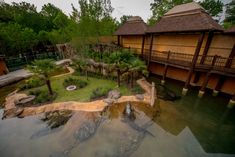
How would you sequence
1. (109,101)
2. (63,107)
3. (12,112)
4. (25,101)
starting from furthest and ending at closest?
(25,101)
(109,101)
(63,107)
(12,112)

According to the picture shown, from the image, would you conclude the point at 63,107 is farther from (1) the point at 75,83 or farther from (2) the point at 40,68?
(1) the point at 75,83

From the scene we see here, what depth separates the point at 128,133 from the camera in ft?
22.6

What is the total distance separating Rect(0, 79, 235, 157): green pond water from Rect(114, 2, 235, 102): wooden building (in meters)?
2.01

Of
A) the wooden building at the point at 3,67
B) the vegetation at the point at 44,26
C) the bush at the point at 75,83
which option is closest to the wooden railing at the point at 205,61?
the bush at the point at 75,83

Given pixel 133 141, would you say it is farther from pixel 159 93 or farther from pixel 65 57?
pixel 65 57

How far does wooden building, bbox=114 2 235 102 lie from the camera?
8.89 metres

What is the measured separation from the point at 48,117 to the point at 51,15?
34.5m

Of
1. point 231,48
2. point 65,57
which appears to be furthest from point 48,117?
point 65,57

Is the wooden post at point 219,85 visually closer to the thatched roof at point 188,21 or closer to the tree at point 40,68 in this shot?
the thatched roof at point 188,21

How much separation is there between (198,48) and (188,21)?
2.63 meters

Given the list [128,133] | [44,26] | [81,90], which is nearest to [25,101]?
[81,90]

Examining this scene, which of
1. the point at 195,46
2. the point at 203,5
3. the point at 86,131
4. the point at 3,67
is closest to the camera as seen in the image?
the point at 86,131

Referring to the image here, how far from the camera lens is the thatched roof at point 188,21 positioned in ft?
28.9

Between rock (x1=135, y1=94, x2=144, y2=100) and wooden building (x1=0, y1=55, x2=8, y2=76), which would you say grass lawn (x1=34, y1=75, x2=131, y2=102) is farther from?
wooden building (x1=0, y1=55, x2=8, y2=76)
